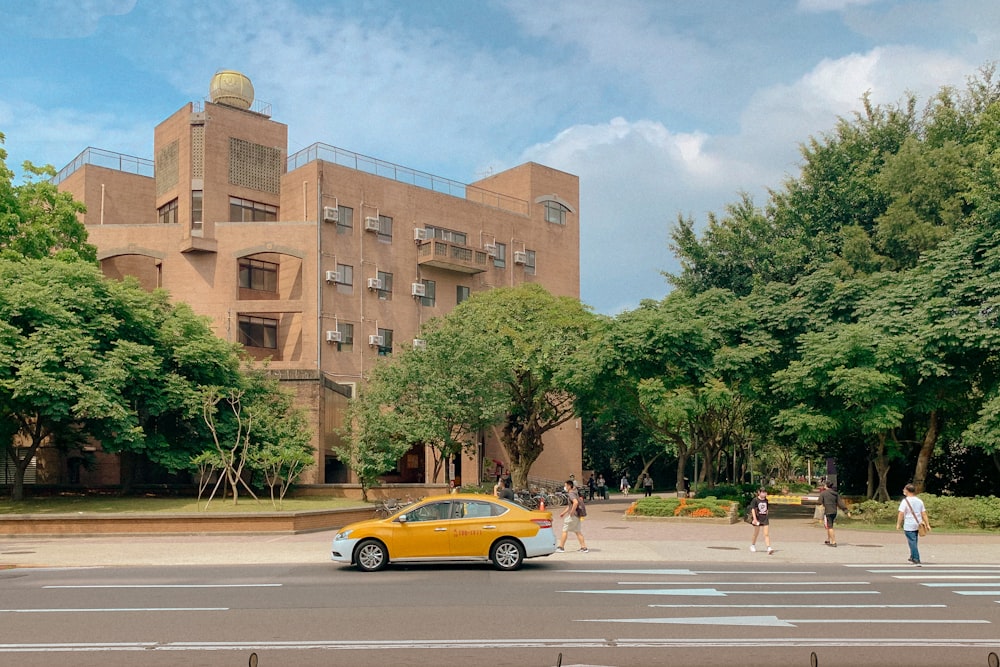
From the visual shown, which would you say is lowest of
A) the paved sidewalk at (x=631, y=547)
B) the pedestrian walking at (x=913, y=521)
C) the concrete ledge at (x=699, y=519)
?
the concrete ledge at (x=699, y=519)

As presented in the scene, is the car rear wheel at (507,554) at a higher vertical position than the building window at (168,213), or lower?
lower

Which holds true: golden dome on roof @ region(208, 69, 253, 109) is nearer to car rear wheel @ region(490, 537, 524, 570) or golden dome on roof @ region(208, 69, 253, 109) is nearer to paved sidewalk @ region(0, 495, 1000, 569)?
paved sidewalk @ region(0, 495, 1000, 569)

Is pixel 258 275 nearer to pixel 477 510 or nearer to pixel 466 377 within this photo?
pixel 466 377

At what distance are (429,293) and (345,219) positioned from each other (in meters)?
6.79

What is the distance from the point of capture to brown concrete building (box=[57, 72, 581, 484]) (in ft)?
149

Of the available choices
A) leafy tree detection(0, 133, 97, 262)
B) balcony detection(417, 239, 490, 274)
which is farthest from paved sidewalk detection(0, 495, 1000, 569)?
balcony detection(417, 239, 490, 274)

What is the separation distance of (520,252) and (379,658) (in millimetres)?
47016

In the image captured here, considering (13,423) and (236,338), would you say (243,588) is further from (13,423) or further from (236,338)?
(236,338)

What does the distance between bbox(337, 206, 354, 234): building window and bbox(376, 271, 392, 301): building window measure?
303cm

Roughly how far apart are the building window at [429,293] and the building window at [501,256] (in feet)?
15.3

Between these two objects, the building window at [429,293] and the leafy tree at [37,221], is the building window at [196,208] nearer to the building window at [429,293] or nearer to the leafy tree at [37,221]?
the leafy tree at [37,221]

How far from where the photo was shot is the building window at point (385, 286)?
49.4 meters

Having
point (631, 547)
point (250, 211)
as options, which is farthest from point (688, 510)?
point (250, 211)

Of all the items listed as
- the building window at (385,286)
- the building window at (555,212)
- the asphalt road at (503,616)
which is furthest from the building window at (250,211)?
the asphalt road at (503,616)
